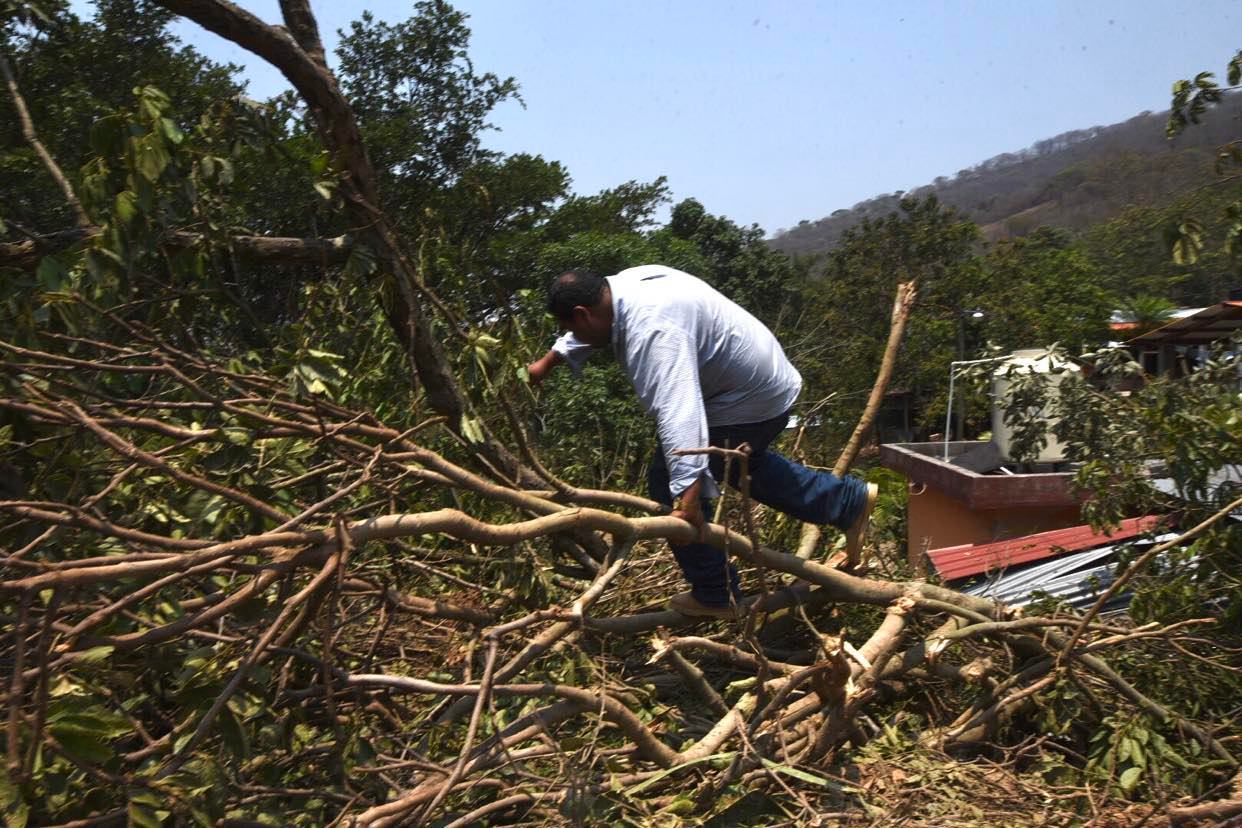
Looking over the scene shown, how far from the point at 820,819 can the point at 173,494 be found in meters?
1.83

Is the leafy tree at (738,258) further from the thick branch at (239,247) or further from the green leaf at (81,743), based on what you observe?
the green leaf at (81,743)

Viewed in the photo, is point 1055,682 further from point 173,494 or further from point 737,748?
point 173,494

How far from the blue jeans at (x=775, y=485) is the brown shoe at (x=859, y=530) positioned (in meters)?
0.02

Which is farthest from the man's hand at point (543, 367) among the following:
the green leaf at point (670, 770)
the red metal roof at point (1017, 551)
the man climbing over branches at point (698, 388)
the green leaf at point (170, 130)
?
the red metal roof at point (1017, 551)

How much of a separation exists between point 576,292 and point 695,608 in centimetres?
100

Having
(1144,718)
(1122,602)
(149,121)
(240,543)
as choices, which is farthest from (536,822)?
(1122,602)

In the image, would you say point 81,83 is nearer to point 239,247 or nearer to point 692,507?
point 239,247

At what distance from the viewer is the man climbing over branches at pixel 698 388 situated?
9.23 feet

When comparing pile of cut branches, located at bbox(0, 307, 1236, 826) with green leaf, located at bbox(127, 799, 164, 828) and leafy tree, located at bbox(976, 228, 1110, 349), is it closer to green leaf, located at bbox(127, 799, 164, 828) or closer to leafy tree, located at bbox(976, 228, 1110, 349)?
green leaf, located at bbox(127, 799, 164, 828)

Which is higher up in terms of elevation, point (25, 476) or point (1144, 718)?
point (25, 476)

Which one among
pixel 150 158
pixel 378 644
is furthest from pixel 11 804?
pixel 150 158

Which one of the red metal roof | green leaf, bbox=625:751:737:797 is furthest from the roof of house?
green leaf, bbox=625:751:737:797

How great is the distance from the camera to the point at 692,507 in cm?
276

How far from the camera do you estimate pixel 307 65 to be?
3.15 metres
